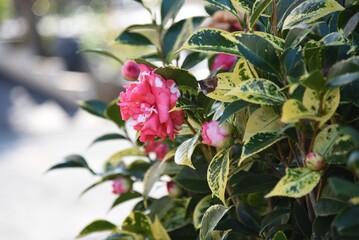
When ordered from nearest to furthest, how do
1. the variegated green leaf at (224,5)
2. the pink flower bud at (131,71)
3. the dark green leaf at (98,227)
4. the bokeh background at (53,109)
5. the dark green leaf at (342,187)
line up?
the dark green leaf at (342,187), the variegated green leaf at (224,5), the pink flower bud at (131,71), the dark green leaf at (98,227), the bokeh background at (53,109)

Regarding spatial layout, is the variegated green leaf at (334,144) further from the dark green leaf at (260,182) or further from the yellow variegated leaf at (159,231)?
the yellow variegated leaf at (159,231)

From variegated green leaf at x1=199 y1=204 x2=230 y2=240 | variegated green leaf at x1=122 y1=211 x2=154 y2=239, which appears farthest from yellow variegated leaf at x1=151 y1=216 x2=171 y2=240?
variegated green leaf at x1=199 y1=204 x2=230 y2=240

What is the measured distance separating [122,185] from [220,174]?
0.31 metres

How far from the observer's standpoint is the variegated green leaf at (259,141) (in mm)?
553

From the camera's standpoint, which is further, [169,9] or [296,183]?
[169,9]

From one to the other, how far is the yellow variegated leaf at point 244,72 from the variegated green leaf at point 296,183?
119 millimetres

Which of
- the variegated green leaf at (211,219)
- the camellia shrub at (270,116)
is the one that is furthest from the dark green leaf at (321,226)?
the variegated green leaf at (211,219)

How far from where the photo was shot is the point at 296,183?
519 mm

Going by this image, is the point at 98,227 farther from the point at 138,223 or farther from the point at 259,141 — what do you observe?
the point at 259,141

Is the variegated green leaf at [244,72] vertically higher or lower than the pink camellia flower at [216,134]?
higher

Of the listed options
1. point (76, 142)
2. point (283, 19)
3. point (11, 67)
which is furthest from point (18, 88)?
point (283, 19)

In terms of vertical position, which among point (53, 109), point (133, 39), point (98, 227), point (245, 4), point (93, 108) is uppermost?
point (245, 4)

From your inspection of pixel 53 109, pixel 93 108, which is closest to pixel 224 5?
pixel 93 108

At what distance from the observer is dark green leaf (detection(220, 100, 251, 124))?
57 centimetres
